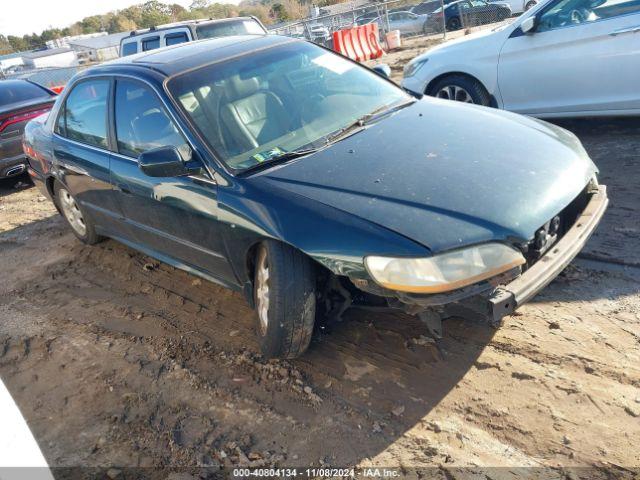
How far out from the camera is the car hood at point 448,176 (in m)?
2.63

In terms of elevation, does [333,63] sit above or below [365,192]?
above

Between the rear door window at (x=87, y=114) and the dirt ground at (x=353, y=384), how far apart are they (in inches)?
52.8

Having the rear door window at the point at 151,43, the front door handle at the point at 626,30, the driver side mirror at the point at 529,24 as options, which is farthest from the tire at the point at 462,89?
the rear door window at the point at 151,43

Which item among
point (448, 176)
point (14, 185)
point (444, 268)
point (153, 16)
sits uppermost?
point (153, 16)

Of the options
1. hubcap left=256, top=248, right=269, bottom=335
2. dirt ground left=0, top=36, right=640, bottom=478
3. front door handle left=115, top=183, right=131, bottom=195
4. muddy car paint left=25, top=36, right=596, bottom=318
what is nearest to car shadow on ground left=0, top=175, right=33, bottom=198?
dirt ground left=0, top=36, right=640, bottom=478

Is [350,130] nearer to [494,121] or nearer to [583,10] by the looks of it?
[494,121]

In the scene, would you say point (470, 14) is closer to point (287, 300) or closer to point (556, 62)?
point (556, 62)

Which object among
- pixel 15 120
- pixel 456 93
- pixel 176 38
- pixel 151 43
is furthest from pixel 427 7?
pixel 15 120

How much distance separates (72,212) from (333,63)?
3.03 m

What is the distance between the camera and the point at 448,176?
2922 millimetres

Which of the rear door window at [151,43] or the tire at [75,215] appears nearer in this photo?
the tire at [75,215]

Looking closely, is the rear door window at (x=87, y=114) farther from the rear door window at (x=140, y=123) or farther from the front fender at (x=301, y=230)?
the front fender at (x=301, y=230)

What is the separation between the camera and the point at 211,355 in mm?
3486

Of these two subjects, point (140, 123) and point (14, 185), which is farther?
point (14, 185)
